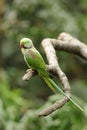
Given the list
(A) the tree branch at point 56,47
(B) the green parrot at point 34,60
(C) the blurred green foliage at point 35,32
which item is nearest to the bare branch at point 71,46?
(A) the tree branch at point 56,47

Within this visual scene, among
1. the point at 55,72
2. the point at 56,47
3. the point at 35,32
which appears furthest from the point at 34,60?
the point at 35,32

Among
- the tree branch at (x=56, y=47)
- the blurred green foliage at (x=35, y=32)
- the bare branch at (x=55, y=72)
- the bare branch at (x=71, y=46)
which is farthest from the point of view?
the blurred green foliage at (x=35, y=32)

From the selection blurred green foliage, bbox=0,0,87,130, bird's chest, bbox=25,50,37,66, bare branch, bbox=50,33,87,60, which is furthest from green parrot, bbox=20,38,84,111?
blurred green foliage, bbox=0,0,87,130

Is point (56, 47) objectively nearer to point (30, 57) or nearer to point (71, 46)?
point (71, 46)

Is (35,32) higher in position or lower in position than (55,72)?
lower

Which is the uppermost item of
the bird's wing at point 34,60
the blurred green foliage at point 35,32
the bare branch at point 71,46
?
the bird's wing at point 34,60

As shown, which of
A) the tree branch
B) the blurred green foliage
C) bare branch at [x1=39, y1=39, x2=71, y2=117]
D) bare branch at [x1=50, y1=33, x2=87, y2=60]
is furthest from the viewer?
the blurred green foliage

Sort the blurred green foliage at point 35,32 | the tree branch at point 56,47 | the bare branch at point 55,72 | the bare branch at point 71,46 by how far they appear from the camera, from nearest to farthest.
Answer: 1. the bare branch at point 55,72
2. the tree branch at point 56,47
3. the bare branch at point 71,46
4. the blurred green foliage at point 35,32

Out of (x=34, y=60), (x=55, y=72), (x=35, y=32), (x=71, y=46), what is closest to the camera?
(x=55, y=72)

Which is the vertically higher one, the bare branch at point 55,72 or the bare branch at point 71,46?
the bare branch at point 55,72

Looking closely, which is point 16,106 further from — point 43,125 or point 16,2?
point 16,2

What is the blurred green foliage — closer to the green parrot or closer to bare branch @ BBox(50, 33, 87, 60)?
bare branch @ BBox(50, 33, 87, 60)

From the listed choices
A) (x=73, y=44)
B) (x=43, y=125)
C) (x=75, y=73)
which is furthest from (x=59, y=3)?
(x=73, y=44)

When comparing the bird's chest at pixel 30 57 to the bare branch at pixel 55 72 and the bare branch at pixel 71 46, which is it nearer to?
the bare branch at pixel 55 72
